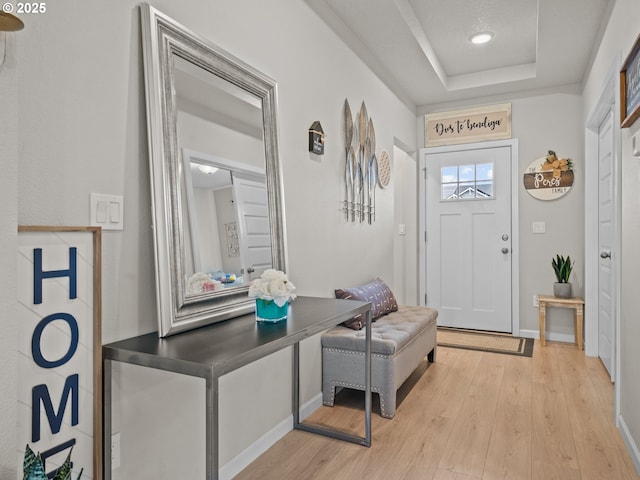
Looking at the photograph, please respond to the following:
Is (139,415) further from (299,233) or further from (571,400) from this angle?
(571,400)

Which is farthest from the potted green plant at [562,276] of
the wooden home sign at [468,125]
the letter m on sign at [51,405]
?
the letter m on sign at [51,405]

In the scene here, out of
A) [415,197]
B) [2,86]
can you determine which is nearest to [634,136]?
[2,86]

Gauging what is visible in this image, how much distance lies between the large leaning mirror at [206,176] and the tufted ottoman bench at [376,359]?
72cm

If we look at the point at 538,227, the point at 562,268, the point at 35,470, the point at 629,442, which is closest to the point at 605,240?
the point at 562,268

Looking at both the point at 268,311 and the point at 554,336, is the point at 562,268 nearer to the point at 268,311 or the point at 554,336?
the point at 554,336

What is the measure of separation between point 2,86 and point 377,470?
1.96m

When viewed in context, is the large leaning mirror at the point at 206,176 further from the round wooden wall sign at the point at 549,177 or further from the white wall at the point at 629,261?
the round wooden wall sign at the point at 549,177

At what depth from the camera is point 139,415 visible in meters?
1.46

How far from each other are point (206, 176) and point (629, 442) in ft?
7.68

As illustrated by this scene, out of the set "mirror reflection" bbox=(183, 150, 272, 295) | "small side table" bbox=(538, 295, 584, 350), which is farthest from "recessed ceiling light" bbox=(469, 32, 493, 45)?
"mirror reflection" bbox=(183, 150, 272, 295)

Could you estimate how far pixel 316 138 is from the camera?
2.61 metres

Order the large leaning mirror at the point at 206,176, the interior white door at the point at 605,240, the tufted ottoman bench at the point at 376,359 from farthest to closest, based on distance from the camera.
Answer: the interior white door at the point at 605,240 → the tufted ottoman bench at the point at 376,359 → the large leaning mirror at the point at 206,176

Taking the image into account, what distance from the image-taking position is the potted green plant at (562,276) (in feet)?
13.4

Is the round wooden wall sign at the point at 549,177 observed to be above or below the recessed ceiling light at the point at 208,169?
above
